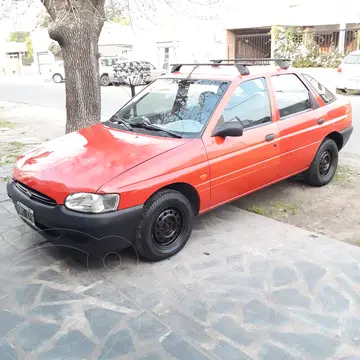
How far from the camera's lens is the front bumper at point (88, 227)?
3330 mm

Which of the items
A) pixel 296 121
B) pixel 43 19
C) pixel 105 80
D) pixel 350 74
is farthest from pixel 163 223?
pixel 105 80

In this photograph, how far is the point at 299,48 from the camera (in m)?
23.7

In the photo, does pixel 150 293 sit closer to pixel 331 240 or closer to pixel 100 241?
pixel 100 241

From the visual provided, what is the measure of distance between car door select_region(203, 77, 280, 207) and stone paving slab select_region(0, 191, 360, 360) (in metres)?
0.53

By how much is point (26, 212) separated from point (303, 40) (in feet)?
76.6

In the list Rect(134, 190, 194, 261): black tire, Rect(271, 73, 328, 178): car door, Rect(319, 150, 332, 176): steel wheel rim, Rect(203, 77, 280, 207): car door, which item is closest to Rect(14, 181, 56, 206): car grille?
Rect(134, 190, 194, 261): black tire

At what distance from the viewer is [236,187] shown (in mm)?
4383

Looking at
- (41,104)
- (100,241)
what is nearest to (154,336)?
(100,241)

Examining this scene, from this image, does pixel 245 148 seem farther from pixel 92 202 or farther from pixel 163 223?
pixel 92 202

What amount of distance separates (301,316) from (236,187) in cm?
161

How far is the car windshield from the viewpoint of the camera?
421cm

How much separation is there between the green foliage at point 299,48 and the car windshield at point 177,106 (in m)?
19.9

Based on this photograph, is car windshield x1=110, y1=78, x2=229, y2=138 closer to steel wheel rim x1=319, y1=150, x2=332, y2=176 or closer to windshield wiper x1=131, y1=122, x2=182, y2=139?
windshield wiper x1=131, y1=122, x2=182, y2=139

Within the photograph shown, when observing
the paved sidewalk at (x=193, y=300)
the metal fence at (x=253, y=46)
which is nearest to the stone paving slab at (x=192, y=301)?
the paved sidewalk at (x=193, y=300)
